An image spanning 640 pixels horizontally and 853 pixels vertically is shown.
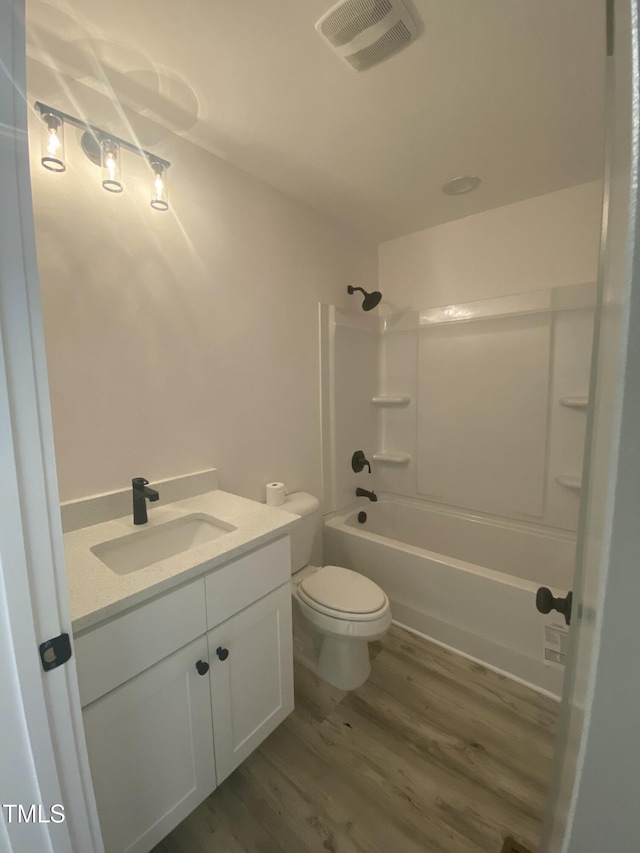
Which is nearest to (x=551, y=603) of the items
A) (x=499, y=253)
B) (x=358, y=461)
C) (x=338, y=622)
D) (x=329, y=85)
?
(x=338, y=622)

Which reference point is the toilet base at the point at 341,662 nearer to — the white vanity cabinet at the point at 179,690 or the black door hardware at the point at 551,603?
the white vanity cabinet at the point at 179,690

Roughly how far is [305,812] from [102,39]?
246 cm

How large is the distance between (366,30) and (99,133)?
91cm

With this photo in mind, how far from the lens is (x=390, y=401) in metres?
2.61

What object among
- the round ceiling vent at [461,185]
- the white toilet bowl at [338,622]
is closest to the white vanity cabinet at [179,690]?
the white toilet bowl at [338,622]

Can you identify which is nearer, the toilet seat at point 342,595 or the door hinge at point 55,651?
the door hinge at point 55,651

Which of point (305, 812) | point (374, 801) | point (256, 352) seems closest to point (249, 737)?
point (305, 812)

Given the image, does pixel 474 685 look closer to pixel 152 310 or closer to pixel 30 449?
pixel 30 449

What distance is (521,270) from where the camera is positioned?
82.7 inches

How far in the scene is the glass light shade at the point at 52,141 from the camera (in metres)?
1.04

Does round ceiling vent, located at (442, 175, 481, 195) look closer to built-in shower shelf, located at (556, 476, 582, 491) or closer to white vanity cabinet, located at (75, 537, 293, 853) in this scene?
built-in shower shelf, located at (556, 476, 582, 491)

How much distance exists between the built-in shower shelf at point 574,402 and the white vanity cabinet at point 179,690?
1723mm

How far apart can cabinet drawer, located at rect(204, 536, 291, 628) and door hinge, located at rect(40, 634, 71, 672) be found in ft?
1.58

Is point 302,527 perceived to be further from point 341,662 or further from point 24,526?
point 24,526
